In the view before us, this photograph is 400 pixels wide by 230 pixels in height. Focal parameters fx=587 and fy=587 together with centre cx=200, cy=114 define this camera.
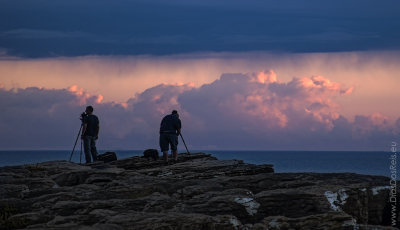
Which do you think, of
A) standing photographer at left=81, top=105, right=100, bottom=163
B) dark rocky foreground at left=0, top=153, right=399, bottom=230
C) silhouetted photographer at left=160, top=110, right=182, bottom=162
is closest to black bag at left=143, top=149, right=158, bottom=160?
silhouetted photographer at left=160, top=110, right=182, bottom=162

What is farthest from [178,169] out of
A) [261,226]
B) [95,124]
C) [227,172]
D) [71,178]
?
[261,226]

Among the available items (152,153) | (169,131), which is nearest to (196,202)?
(169,131)

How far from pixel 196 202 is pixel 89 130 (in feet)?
61.2

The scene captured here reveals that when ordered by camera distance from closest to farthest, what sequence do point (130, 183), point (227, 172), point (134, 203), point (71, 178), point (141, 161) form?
point (134, 203), point (130, 183), point (71, 178), point (227, 172), point (141, 161)

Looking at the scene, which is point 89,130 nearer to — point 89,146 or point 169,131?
point 89,146

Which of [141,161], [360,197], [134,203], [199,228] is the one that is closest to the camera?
[199,228]

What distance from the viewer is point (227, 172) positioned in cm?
2831

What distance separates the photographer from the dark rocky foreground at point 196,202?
17016 millimetres

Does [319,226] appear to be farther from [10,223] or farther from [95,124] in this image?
[95,124]

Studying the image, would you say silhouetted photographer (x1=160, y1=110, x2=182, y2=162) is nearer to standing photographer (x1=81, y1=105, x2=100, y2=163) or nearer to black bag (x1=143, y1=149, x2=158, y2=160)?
black bag (x1=143, y1=149, x2=158, y2=160)

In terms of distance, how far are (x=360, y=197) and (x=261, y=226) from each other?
5367mm

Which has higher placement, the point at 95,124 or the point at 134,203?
the point at 95,124

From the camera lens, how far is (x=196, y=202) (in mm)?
19328

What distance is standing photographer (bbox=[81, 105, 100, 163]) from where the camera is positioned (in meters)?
36.4
